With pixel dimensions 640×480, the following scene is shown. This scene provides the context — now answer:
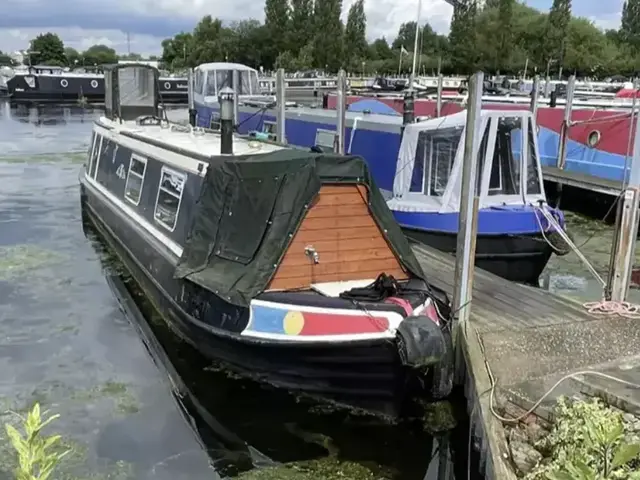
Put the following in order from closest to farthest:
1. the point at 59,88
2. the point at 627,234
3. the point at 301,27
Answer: the point at 627,234 < the point at 59,88 < the point at 301,27

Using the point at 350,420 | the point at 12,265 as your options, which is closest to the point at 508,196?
the point at 350,420

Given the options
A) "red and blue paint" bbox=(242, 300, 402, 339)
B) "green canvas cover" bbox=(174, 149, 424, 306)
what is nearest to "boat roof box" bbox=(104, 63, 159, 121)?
"green canvas cover" bbox=(174, 149, 424, 306)

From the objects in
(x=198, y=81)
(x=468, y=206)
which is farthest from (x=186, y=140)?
(x=198, y=81)

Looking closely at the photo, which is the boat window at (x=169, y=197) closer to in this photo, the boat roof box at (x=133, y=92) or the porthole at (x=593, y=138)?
the boat roof box at (x=133, y=92)

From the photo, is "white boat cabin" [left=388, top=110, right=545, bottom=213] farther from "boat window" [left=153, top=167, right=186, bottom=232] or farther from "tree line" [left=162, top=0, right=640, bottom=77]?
"tree line" [left=162, top=0, right=640, bottom=77]

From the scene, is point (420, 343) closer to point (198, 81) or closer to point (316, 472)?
point (316, 472)

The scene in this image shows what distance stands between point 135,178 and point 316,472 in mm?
6457

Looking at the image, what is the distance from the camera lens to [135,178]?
1076 cm

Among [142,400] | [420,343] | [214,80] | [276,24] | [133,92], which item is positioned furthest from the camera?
[276,24]

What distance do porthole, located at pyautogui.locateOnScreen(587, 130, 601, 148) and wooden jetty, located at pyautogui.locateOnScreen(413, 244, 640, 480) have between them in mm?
9546

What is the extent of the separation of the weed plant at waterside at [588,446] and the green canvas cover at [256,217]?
267cm

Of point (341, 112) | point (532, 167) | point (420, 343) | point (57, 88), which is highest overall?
point (341, 112)

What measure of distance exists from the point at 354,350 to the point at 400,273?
128 cm

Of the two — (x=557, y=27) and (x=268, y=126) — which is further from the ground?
(x=557, y=27)
